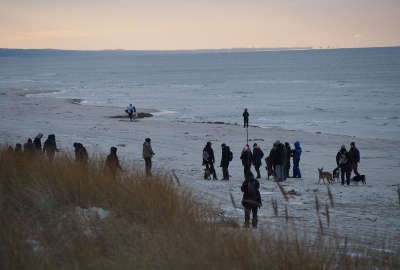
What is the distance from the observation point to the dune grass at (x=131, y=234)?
496cm

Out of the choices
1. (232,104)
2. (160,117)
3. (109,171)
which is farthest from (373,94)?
(109,171)

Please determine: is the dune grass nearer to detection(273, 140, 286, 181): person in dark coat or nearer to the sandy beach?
the sandy beach

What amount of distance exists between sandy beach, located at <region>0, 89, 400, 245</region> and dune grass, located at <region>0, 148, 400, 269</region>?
507 mm

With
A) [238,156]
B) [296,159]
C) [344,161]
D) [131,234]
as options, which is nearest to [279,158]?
[296,159]

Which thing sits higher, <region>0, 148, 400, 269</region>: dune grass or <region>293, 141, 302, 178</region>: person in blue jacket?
<region>0, 148, 400, 269</region>: dune grass

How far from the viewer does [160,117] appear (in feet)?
129

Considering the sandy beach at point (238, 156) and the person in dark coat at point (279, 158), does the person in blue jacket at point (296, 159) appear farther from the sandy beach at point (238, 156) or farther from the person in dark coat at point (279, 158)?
the person in dark coat at point (279, 158)

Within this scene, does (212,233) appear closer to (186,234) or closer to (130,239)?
(186,234)

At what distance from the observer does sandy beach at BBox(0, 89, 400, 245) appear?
381 inches

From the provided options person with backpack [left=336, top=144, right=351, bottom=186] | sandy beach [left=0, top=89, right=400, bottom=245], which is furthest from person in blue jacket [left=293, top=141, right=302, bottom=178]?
person with backpack [left=336, top=144, right=351, bottom=186]

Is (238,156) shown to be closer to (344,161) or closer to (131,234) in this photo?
(344,161)

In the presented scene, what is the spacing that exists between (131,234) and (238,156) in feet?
51.4

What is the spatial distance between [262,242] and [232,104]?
46389mm

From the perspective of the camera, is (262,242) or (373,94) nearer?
(262,242)
